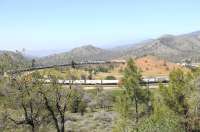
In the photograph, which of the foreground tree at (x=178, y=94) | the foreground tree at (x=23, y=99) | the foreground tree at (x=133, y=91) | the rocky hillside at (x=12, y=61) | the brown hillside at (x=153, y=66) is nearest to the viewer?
the foreground tree at (x=23, y=99)

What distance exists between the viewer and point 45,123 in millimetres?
50969

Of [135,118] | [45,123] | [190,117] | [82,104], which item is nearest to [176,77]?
[190,117]

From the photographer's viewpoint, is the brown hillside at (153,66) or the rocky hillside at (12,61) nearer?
the rocky hillside at (12,61)

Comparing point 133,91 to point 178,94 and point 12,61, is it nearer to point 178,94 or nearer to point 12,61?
point 178,94

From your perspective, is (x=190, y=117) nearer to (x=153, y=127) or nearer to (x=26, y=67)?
(x=153, y=127)

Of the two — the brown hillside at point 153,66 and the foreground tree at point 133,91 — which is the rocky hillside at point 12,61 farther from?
the brown hillside at point 153,66

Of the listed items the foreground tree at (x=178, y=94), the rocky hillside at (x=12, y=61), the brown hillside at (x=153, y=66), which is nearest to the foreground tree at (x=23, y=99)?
the rocky hillside at (x=12, y=61)

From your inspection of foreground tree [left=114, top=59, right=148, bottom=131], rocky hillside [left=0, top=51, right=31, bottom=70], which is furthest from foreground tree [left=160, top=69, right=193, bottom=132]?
rocky hillside [left=0, top=51, right=31, bottom=70]

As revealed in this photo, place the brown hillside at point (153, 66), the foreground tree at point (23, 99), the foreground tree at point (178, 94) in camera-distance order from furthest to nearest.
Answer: the brown hillside at point (153, 66) < the foreground tree at point (178, 94) < the foreground tree at point (23, 99)

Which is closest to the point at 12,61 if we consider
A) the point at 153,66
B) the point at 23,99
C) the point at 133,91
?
the point at 23,99

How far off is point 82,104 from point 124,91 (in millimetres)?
17596

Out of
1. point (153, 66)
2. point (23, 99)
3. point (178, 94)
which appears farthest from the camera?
point (153, 66)

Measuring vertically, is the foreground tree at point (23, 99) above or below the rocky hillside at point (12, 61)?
below

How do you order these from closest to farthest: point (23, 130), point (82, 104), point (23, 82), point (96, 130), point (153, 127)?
point (153, 127) → point (23, 82) → point (23, 130) → point (96, 130) → point (82, 104)
